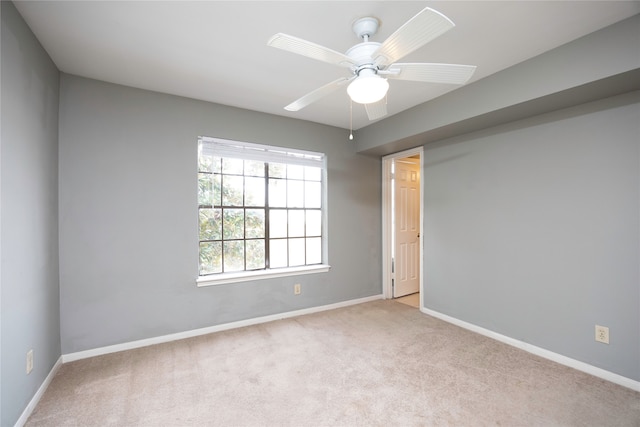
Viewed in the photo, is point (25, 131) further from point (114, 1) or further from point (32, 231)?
point (114, 1)

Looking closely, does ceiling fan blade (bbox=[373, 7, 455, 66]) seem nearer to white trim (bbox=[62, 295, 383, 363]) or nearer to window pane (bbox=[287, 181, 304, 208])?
window pane (bbox=[287, 181, 304, 208])

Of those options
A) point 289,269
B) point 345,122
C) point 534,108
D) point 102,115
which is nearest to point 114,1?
point 102,115

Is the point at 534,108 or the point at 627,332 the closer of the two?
the point at 627,332

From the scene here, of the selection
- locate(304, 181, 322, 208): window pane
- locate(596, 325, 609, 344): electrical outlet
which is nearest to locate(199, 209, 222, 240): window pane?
locate(304, 181, 322, 208): window pane

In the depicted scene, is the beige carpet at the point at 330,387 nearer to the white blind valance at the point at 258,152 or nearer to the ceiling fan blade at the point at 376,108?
the white blind valance at the point at 258,152

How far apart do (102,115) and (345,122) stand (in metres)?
2.53

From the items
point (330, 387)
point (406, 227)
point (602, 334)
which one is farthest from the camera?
point (406, 227)

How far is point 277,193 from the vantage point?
A: 359 centimetres

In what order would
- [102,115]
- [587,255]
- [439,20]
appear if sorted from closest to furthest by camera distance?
[439,20], [587,255], [102,115]

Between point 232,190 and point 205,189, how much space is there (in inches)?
11.4

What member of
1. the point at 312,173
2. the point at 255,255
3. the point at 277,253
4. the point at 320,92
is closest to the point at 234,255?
the point at 255,255

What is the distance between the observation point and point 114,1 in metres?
1.61

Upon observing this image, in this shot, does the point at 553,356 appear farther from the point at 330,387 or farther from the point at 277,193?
the point at 277,193

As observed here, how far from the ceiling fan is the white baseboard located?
7.90 ft
